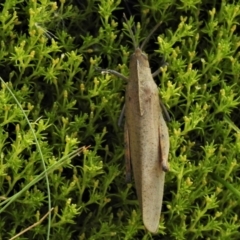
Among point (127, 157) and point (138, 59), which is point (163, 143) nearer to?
point (127, 157)

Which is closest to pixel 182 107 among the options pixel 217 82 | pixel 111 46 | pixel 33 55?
pixel 217 82

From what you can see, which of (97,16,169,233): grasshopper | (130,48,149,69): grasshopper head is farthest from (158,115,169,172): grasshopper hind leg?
(130,48,149,69): grasshopper head

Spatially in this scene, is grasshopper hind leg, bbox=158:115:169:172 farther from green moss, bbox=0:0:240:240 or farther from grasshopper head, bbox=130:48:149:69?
grasshopper head, bbox=130:48:149:69

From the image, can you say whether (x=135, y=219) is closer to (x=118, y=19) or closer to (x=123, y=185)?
(x=123, y=185)

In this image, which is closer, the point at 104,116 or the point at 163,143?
the point at 163,143

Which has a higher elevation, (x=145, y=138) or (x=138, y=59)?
(x=138, y=59)

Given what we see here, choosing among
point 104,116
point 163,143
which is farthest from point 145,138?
point 104,116
